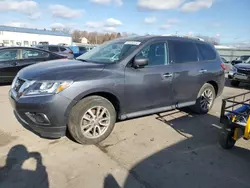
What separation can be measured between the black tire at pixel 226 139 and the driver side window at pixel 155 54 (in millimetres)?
1660

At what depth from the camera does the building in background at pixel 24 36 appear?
4800 cm

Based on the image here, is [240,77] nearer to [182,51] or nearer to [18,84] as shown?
[182,51]

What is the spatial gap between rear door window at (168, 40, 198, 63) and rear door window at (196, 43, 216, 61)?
21cm

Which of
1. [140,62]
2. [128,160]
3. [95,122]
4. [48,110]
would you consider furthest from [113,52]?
[128,160]

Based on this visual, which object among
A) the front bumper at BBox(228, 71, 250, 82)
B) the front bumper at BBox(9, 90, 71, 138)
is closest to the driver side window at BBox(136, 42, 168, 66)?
the front bumper at BBox(9, 90, 71, 138)

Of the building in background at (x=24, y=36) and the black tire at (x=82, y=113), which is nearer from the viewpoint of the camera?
the black tire at (x=82, y=113)

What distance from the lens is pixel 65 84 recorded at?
2984mm

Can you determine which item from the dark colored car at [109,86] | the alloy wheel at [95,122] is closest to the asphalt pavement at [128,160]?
the alloy wheel at [95,122]

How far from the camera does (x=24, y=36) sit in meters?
51.3

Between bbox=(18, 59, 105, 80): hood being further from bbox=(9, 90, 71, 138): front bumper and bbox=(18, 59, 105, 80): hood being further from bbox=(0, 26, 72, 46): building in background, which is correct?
bbox=(0, 26, 72, 46): building in background

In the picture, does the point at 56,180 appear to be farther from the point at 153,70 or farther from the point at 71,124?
the point at 153,70

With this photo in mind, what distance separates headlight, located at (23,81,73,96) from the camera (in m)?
2.95

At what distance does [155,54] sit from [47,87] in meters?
2.11

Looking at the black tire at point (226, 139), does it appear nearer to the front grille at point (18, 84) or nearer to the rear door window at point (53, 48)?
the front grille at point (18, 84)
